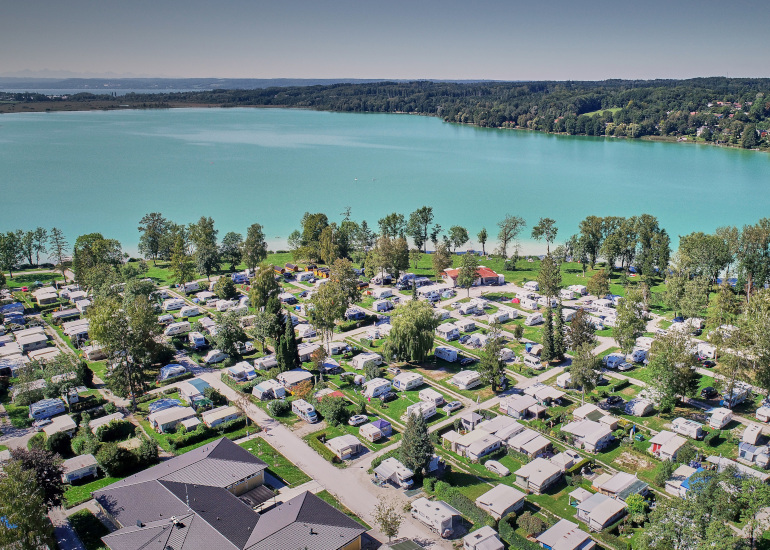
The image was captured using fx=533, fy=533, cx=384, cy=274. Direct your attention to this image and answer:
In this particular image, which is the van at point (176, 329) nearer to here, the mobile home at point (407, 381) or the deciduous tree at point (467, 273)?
the mobile home at point (407, 381)

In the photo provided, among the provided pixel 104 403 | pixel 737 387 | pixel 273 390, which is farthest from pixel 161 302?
pixel 737 387

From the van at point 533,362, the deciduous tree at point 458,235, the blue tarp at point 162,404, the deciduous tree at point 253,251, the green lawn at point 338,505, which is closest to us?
the green lawn at point 338,505

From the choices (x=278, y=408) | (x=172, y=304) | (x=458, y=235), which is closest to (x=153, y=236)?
(x=172, y=304)

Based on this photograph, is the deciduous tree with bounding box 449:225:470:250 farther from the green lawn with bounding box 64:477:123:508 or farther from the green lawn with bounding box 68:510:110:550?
the green lawn with bounding box 68:510:110:550

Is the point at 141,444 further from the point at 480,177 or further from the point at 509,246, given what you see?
the point at 480,177

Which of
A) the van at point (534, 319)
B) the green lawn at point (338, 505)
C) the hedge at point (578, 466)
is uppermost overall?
the van at point (534, 319)

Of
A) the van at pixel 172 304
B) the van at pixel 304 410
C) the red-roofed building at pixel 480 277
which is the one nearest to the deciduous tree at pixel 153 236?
the van at pixel 172 304
